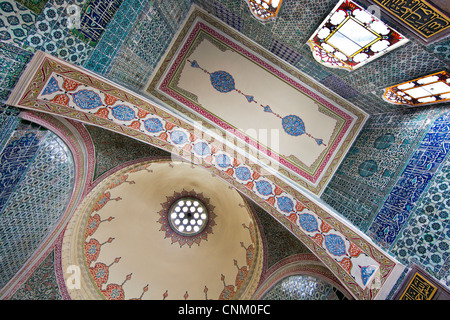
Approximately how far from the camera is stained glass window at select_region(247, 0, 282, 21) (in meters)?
3.83

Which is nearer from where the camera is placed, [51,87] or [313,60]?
[51,87]

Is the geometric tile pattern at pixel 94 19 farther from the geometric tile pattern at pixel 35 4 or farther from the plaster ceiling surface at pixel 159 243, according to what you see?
the plaster ceiling surface at pixel 159 243

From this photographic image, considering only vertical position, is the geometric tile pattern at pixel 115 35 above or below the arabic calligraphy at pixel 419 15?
below

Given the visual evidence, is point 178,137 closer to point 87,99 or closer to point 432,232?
point 87,99

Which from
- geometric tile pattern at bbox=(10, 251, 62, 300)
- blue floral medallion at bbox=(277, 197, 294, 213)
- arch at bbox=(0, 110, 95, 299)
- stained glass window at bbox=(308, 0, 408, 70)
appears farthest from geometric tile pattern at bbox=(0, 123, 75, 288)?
stained glass window at bbox=(308, 0, 408, 70)

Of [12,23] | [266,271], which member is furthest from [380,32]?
[266,271]

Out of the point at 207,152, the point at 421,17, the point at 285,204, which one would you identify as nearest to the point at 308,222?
the point at 285,204

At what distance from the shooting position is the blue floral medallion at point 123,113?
4.05 m

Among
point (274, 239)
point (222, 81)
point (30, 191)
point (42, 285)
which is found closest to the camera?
point (30, 191)

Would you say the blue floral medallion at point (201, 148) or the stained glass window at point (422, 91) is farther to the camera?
the blue floral medallion at point (201, 148)

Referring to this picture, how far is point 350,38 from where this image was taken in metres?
3.79

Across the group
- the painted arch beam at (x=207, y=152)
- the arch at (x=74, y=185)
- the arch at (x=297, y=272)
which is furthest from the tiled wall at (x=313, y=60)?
the arch at (x=297, y=272)

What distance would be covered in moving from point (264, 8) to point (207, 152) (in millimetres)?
2513

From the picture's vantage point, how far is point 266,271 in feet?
22.1
